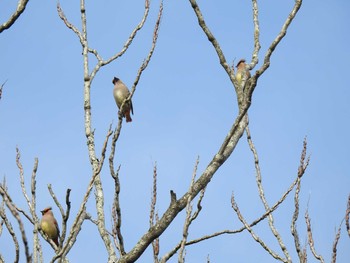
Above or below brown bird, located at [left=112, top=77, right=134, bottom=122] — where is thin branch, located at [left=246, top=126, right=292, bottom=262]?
below

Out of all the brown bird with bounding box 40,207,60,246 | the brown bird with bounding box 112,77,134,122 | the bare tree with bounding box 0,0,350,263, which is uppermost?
the brown bird with bounding box 112,77,134,122

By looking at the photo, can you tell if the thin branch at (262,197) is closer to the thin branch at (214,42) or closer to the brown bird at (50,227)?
the thin branch at (214,42)

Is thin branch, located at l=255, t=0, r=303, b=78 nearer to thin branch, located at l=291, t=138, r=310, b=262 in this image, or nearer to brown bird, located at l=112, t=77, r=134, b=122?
thin branch, located at l=291, t=138, r=310, b=262

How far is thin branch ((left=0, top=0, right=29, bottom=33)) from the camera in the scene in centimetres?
371

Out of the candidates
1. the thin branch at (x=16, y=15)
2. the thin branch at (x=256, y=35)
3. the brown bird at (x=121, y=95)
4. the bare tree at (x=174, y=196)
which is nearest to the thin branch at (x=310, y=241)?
the bare tree at (x=174, y=196)

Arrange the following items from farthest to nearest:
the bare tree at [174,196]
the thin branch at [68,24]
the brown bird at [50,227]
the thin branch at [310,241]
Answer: the brown bird at [50,227] → the thin branch at [68,24] → the thin branch at [310,241] → the bare tree at [174,196]

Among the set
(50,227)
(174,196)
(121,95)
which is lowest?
(174,196)

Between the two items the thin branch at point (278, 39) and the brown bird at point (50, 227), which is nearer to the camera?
the thin branch at point (278, 39)

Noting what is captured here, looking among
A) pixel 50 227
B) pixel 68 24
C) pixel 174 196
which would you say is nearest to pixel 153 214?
pixel 174 196

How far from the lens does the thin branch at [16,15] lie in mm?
3705

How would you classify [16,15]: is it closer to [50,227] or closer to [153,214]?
[153,214]

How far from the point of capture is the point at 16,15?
3.78 metres

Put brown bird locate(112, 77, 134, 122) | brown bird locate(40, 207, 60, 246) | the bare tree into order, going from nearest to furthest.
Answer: the bare tree → brown bird locate(40, 207, 60, 246) → brown bird locate(112, 77, 134, 122)

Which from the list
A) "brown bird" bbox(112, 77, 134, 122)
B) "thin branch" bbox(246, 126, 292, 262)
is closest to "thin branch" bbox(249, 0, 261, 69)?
"thin branch" bbox(246, 126, 292, 262)
